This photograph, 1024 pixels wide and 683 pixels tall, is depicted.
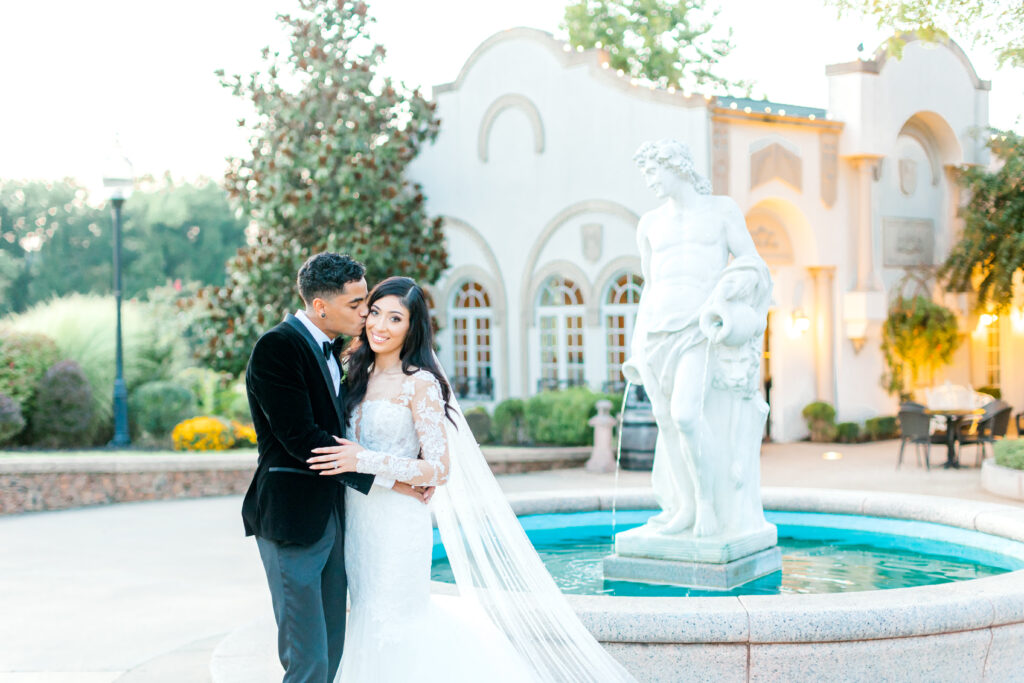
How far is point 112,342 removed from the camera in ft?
52.7

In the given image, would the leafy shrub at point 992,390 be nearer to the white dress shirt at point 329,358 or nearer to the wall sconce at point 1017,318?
the wall sconce at point 1017,318

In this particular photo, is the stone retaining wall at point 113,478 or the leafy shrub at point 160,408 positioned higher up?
the leafy shrub at point 160,408

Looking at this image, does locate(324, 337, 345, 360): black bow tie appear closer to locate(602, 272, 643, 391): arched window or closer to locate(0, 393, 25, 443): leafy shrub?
locate(0, 393, 25, 443): leafy shrub

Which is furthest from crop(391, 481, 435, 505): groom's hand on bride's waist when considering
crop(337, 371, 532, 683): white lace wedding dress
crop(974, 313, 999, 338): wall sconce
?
crop(974, 313, 999, 338): wall sconce

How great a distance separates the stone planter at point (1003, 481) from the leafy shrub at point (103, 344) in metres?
11.2

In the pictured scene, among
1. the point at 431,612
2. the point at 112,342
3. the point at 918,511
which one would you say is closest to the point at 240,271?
the point at 112,342

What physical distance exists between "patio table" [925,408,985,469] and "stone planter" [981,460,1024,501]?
178 cm

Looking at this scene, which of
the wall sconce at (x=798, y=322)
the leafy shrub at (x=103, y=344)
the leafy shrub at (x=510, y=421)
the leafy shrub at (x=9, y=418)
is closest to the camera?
the leafy shrub at (x=9, y=418)

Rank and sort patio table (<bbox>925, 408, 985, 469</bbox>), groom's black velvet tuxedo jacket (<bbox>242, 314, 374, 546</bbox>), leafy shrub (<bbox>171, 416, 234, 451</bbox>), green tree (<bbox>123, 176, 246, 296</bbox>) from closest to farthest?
groom's black velvet tuxedo jacket (<bbox>242, 314, 374, 546</bbox>) < leafy shrub (<bbox>171, 416, 234, 451</bbox>) < patio table (<bbox>925, 408, 985, 469</bbox>) < green tree (<bbox>123, 176, 246, 296</bbox>)

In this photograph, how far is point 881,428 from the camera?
60.7ft

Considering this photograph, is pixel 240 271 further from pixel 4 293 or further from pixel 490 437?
pixel 4 293

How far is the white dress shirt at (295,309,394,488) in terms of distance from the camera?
3852mm

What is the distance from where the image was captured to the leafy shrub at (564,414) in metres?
15.6

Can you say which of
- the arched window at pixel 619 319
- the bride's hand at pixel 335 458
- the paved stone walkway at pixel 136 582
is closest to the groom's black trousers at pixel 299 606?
the bride's hand at pixel 335 458
